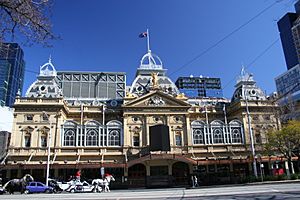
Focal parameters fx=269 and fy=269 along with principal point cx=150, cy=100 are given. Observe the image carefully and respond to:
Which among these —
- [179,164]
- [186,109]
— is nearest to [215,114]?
[186,109]

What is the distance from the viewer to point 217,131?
50812 millimetres

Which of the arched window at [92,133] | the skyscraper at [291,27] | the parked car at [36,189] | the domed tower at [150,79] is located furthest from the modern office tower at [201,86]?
the parked car at [36,189]

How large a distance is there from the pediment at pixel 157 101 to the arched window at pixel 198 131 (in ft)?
12.4

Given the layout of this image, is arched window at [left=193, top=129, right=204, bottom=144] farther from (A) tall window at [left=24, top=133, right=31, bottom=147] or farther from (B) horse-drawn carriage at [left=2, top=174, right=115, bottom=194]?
(A) tall window at [left=24, top=133, right=31, bottom=147]

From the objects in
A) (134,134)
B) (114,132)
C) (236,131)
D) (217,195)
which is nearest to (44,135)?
(114,132)

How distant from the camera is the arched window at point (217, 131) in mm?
50344

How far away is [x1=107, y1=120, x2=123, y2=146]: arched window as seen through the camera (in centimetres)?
4847

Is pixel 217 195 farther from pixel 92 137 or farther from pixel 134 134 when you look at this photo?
pixel 92 137

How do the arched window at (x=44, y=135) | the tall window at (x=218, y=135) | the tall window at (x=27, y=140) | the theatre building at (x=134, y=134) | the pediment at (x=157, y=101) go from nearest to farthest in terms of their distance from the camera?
1. the theatre building at (x=134, y=134)
2. the tall window at (x=27, y=140)
3. the arched window at (x=44, y=135)
4. the tall window at (x=218, y=135)
5. the pediment at (x=157, y=101)

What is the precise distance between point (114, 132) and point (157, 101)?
10.1m

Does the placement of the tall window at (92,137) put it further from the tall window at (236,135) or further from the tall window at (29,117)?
the tall window at (236,135)

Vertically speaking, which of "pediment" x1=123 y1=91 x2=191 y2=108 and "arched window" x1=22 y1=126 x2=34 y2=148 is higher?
"pediment" x1=123 y1=91 x2=191 y2=108

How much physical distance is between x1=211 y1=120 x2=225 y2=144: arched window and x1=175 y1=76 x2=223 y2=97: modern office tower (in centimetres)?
2599

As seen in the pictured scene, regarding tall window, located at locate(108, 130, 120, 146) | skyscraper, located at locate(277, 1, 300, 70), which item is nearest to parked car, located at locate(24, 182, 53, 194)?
tall window, located at locate(108, 130, 120, 146)
